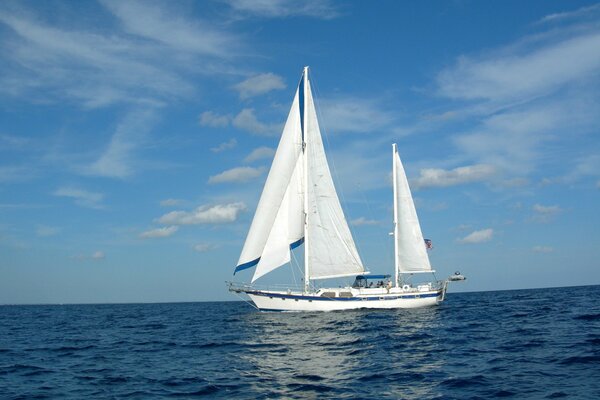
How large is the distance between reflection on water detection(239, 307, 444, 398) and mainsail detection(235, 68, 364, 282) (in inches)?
348

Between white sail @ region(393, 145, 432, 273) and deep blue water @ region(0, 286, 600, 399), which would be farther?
white sail @ region(393, 145, 432, 273)

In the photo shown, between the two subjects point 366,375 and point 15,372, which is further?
point 15,372

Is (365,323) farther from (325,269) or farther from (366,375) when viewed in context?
(366,375)

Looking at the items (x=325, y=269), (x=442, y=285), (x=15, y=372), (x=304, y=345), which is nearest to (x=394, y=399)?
(x=304, y=345)

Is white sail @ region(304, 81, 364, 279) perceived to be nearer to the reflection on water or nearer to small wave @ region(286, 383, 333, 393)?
the reflection on water

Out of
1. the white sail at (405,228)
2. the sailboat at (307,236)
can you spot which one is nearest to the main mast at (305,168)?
the sailboat at (307,236)

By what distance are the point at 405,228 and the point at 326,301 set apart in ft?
40.7

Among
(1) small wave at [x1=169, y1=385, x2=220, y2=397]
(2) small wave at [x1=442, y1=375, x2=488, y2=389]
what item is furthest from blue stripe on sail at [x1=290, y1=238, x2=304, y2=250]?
(2) small wave at [x1=442, y1=375, x2=488, y2=389]

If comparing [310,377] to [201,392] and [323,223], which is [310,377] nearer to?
[201,392]

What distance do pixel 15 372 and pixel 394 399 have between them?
15722mm

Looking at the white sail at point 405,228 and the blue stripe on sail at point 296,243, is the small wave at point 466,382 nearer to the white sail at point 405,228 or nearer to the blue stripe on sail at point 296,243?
the blue stripe on sail at point 296,243

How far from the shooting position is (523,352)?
71.1ft

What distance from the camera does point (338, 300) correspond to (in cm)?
4653

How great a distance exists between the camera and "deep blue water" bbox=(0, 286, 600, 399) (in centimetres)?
1652
